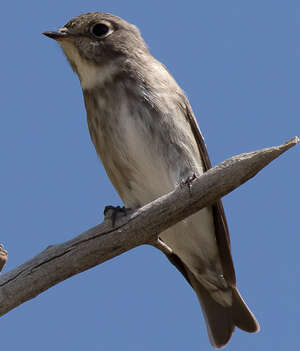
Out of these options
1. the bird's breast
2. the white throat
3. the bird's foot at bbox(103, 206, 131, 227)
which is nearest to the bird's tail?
the bird's breast

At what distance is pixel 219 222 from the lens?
654cm

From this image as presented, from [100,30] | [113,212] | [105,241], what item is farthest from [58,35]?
[105,241]

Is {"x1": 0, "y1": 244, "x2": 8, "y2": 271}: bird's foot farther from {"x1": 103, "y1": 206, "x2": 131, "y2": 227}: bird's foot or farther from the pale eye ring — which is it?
the pale eye ring

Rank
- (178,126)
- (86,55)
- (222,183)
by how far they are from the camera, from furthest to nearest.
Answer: (86,55) < (178,126) < (222,183)

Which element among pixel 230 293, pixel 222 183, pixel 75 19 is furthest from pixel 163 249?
pixel 75 19

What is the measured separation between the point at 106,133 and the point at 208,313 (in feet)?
7.24

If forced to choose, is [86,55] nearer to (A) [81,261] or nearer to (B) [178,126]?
(B) [178,126]

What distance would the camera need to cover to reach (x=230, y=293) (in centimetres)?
682

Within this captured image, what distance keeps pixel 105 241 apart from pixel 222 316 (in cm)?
216

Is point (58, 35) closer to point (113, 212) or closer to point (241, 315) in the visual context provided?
point (113, 212)

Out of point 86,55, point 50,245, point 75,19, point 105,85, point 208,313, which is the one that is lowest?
point 208,313

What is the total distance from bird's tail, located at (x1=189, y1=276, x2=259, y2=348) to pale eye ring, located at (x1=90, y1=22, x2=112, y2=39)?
2.68m

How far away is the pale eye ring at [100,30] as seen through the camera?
657 centimetres

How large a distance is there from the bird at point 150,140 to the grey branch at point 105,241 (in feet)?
2.27
